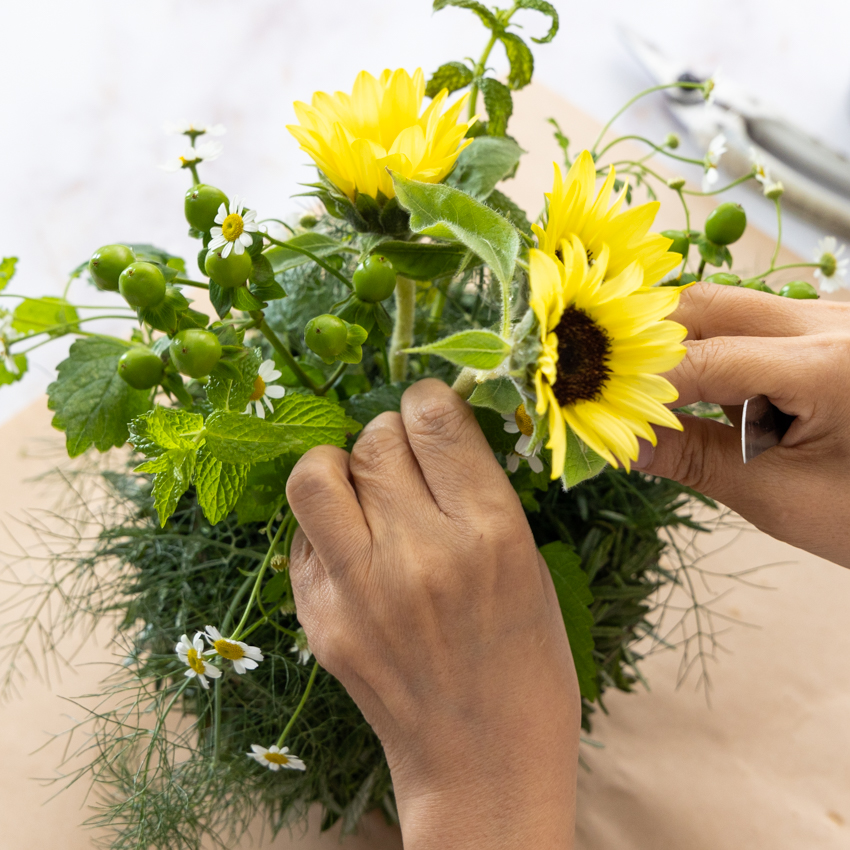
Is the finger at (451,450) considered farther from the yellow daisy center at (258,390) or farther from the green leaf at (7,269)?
the green leaf at (7,269)

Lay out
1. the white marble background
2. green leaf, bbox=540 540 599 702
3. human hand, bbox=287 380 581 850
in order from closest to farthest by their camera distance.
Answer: human hand, bbox=287 380 581 850, green leaf, bbox=540 540 599 702, the white marble background

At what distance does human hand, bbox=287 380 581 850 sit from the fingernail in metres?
0.07

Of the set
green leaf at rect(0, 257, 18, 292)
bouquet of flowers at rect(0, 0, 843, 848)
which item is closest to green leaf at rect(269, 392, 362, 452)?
bouquet of flowers at rect(0, 0, 843, 848)

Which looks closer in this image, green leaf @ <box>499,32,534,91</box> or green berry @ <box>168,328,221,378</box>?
green berry @ <box>168,328,221,378</box>

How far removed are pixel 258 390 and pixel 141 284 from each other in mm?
75

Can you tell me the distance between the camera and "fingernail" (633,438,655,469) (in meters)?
0.40

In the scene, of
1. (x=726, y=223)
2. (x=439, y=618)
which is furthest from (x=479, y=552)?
(x=726, y=223)

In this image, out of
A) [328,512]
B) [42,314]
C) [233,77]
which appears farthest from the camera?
[233,77]

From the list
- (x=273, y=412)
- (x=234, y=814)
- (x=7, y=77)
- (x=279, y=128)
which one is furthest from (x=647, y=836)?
(x=7, y=77)

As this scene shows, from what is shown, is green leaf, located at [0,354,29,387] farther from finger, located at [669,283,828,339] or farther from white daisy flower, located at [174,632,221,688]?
finger, located at [669,283,828,339]

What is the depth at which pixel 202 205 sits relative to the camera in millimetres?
355

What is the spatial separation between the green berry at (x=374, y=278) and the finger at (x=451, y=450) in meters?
0.06

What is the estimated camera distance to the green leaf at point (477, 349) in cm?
28

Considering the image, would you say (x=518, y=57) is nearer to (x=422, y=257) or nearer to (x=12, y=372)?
(x=422, y=257)
